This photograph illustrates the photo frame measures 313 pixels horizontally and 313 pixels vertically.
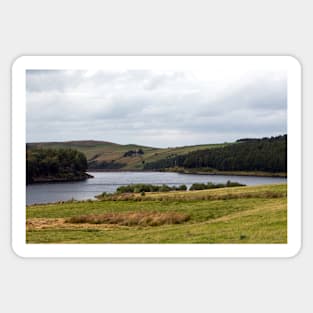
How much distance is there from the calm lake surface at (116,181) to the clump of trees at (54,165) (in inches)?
3.9

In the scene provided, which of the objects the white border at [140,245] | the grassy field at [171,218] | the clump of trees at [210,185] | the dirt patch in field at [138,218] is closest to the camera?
the white border at [140,245]

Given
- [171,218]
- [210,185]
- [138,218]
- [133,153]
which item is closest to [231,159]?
[210,185]

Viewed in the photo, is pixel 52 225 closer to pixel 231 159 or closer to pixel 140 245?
pixel 140 245

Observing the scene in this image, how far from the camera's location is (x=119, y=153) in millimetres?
8898

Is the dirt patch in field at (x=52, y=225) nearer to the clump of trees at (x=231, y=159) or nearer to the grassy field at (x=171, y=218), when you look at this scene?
the grassy field at (x=171, y=218)

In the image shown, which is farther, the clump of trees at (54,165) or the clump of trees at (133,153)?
the clump of trees at (133,153)

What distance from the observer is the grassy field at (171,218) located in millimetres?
8578

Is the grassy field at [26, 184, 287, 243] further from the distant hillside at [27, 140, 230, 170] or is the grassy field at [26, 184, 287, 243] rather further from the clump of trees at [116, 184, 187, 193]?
the distant hillside at [27, 140, 230, 170]

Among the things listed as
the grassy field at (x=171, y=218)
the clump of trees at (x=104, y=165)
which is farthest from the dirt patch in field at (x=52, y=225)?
the clump of trees at (x=104, y=165)

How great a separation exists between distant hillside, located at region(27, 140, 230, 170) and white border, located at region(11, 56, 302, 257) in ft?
1.68

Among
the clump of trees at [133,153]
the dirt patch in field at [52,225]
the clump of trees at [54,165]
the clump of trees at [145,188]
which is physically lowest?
the dirt patch in field at [52,225]

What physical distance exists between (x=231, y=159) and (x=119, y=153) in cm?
126
